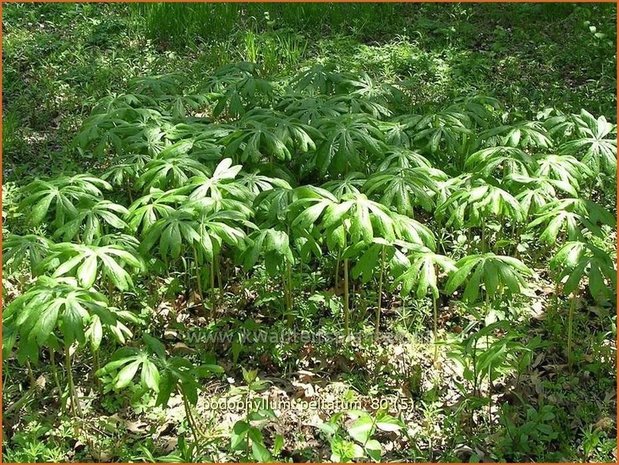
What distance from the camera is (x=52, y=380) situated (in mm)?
2924

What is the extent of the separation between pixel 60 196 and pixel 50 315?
0.84m

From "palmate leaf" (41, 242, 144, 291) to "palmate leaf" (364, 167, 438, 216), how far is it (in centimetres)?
99

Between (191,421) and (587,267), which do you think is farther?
(587,267)

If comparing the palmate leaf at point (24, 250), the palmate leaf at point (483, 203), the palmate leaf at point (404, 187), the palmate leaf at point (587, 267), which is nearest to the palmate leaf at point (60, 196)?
the palmate leaf at point (24, 250)

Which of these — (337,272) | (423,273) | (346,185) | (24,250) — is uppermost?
(346,185)

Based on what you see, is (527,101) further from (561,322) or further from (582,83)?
(561,322)

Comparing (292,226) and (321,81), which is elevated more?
(321,81)

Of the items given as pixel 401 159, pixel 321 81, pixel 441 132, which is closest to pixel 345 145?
pixel 401 159

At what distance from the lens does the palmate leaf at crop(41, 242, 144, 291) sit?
8.16 feet

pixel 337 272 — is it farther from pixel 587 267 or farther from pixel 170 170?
pixel 587 267

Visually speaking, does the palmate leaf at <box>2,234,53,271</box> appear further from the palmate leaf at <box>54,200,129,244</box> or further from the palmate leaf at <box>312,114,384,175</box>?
the palmate leaf at <box>312,114,384,175</box>

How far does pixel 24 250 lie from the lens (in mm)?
2701

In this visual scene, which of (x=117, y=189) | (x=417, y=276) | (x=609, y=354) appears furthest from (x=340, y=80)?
(x=609, y=354)

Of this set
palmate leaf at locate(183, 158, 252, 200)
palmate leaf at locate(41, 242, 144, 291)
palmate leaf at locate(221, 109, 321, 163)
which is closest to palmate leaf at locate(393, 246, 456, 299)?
palmate leaf at locate(183, 158, 252, 200)
